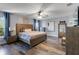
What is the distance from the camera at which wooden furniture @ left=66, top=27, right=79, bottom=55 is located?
7.66ft

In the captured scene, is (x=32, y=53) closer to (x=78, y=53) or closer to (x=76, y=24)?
(x=78, y=53)

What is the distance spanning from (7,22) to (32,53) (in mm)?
926

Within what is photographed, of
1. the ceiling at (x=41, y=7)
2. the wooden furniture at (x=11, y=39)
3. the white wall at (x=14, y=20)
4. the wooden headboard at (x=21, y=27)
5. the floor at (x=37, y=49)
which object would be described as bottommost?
the floor at (x=37, y=49)

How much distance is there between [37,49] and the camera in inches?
95.0

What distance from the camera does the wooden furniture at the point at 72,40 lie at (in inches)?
91.9

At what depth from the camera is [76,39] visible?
2.34 meters

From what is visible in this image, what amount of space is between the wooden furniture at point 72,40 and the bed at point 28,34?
551 millimetres

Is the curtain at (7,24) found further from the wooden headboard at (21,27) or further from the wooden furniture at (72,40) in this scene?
the wooden furniture at (72,40)

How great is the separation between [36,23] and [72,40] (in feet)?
3.09

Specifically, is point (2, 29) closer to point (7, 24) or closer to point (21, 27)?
point (7, 24)

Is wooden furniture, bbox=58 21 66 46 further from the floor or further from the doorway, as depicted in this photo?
the doorway

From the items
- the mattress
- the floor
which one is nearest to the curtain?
the floor

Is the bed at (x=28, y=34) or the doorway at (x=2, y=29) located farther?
the bed at (x=28, y=34)

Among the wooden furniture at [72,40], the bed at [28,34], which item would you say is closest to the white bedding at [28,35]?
the bed at [28,34]
